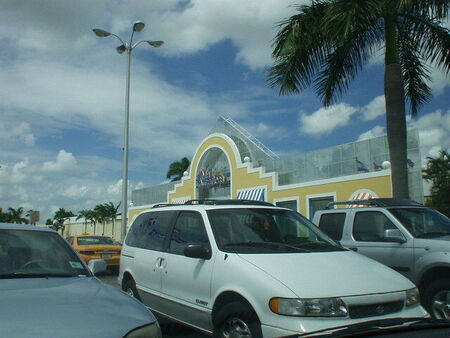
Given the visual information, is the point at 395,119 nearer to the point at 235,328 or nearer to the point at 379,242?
the point at 379,242

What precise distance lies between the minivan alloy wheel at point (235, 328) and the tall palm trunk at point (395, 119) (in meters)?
A: 7.21

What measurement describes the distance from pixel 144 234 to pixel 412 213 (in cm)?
411

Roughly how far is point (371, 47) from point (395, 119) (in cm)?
244

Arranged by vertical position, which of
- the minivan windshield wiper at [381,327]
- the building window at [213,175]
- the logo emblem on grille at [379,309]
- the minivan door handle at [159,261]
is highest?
Result: the building window at [213,175]

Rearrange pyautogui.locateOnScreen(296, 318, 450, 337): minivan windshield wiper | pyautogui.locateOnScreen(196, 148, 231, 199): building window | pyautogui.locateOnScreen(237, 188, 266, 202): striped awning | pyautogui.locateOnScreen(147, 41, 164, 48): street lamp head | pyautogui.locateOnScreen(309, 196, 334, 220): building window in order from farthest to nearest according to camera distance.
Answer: pyautogui.locateOnScreen(196, 148, 231, 199): building window → pyautogui.locateOnScreen(237, 188, 266, 202): striped awning → pyautogui.locateOnScreen(309, 196, 334, 220): building window → pyautogui.locateOnScreen(147, 41, 164, 48): street lamp head → pyautogui.locateOnScreen(296, 318, 450, 337): minivan windshield wiper

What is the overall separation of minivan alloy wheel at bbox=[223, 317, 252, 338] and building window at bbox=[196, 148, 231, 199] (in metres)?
24.8

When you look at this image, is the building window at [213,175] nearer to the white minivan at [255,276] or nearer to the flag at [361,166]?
the flag at [361,166]

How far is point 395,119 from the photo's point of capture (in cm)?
1070

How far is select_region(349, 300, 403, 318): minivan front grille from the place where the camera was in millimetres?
4094

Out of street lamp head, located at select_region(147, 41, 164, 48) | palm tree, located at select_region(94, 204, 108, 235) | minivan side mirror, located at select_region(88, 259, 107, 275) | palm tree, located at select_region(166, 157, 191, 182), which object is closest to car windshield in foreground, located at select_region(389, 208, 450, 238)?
minivan side mirror, located at select_region(88, 259, 107, 275)

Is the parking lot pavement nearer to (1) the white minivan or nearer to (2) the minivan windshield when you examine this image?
(1) the white minivan

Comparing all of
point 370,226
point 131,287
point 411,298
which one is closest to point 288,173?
point 370,226

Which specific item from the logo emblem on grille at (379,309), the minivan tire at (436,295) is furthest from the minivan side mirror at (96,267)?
the minivan tire at (436,295)

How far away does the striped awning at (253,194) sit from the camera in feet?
84.6
